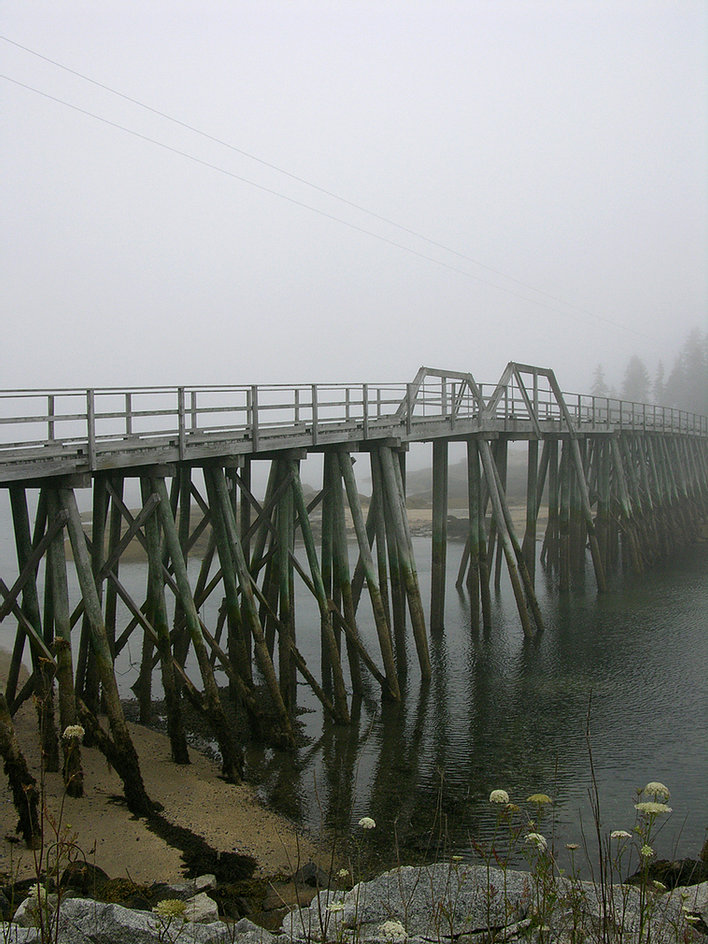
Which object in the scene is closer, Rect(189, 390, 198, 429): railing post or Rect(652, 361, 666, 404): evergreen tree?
Rect(189, 390, 198, 429): railing post

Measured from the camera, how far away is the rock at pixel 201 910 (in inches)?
223

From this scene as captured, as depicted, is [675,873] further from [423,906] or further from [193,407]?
[193,407]

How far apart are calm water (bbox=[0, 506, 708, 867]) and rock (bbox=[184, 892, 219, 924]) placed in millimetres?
1140

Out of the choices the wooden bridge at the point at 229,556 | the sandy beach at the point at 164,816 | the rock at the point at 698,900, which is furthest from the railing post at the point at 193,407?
the rock at the point at 698,900

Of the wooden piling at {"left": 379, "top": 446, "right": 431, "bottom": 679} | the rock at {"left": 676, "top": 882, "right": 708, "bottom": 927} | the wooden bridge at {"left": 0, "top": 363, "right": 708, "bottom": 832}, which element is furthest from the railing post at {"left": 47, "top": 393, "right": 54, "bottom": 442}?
the rock at {"left": 676, "top": 882, "right": 708, "bottom": 927}

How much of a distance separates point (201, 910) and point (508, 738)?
7.24m

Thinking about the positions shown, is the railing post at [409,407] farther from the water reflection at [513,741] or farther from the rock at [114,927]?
the rock at [114,927]

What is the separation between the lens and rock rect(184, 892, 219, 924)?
18.5 feet

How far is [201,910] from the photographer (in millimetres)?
5812

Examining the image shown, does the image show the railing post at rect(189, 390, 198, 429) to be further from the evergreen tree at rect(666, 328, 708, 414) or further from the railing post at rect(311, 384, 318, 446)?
the evergreen tree at rect(666, 328, 708, 414)

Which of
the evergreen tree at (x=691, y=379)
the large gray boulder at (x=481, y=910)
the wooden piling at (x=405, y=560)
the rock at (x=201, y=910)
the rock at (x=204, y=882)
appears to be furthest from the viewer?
the evergreen tree at (x=691, y=379)

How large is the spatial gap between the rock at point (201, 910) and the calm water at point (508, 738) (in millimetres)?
1140

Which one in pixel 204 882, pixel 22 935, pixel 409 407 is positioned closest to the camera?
pixel 22 935

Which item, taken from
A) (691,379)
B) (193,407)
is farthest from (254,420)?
(691,379)
